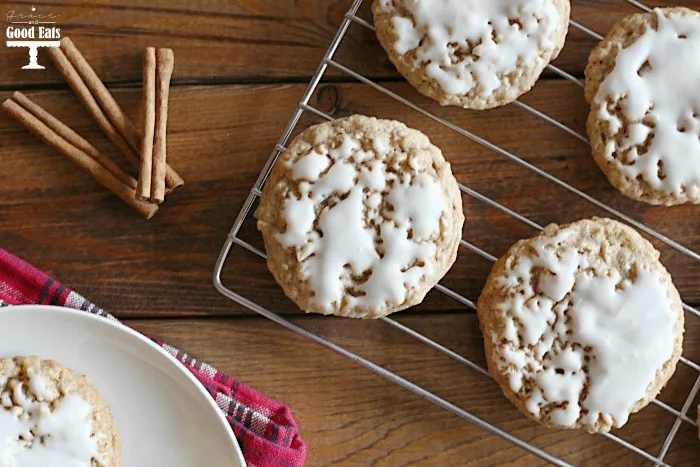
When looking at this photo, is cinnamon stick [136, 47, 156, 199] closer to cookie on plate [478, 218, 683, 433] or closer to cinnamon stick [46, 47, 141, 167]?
cinnamon stick [46, 47, 141, 167]

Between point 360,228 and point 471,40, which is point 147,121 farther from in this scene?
point 471,40

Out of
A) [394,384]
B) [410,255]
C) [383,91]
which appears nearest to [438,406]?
[394,384]

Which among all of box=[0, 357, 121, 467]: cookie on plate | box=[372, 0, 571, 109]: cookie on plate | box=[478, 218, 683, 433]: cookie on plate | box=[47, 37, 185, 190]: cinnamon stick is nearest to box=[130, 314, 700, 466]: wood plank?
box=[478, 218, 683, 433]: cookie on plate

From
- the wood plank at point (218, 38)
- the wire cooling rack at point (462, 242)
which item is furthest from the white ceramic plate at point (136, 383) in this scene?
the wood plank at point (218, 38)

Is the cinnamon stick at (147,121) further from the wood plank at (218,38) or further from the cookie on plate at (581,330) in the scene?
the cookie on plate at (581,330)

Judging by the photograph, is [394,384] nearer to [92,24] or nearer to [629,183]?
[629,183]

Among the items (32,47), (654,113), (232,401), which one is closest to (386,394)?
(232,401)
